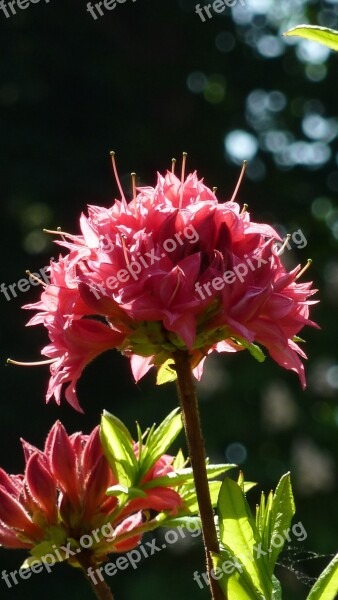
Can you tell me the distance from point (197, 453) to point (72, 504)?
21cm

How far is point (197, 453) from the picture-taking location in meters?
0.78

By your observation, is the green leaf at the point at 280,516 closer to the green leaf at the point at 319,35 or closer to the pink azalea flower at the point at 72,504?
the pink azalea flower at the point at 72,504

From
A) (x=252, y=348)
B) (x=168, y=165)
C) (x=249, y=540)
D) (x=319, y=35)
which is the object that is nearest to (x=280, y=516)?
(x=249, y=540)

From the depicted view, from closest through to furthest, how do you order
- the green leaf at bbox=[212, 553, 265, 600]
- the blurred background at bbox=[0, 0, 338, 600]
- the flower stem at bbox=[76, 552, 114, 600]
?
1. the green leaf at bbox=[212, 553, 265, 600]
2. the flower stem at bbox=[76, 552, 114, 600]
3. the blurred background at bbox=[0, 0, 338, 600]

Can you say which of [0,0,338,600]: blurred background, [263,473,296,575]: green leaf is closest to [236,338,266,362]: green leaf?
[263,473,296,575]: green leaf

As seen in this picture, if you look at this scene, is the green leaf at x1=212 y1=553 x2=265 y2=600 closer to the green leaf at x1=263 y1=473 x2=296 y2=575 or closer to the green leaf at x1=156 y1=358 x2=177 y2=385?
the green leaf at x1=263 y1=473 x2=296 y2=575

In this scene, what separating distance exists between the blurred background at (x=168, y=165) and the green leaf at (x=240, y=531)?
12.6 ft

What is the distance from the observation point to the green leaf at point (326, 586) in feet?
2.58

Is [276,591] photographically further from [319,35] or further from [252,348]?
[319,35]

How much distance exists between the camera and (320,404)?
533cm

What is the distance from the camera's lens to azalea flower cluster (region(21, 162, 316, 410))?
81 cm

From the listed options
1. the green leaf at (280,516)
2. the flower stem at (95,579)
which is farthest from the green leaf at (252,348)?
the flower stem at (95,579)

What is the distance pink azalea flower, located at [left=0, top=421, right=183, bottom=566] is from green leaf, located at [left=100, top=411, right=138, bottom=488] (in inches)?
0.5

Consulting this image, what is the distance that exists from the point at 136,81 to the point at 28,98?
2.25 ft
